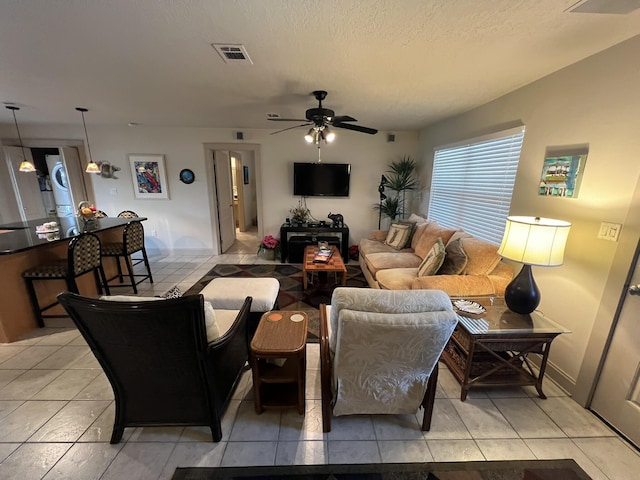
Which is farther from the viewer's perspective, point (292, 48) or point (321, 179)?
point (321, 179)

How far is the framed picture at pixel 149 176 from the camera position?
15.0 feet

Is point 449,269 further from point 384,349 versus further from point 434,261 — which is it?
point 384,349

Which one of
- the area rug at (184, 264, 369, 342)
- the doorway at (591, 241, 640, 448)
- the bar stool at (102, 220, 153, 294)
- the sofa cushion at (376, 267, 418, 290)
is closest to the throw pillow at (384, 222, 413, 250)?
the area rug at (184, 264, 369, 342)

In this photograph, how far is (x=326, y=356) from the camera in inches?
57.9

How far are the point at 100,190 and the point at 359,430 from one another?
577cm

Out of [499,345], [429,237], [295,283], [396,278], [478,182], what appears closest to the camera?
[499,345]

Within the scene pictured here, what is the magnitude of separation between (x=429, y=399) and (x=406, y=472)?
0.38m

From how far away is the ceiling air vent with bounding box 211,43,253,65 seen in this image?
169 cm

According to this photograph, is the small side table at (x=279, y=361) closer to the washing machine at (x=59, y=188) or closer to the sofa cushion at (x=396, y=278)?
the sofa cushion at (x=396, y=278)

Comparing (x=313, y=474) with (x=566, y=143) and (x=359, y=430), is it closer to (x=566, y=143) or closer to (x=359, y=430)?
(x=359, y=430)

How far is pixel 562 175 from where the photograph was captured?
192 centimetres

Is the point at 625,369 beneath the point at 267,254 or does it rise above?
above

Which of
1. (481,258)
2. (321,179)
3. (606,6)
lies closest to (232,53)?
(606,6)

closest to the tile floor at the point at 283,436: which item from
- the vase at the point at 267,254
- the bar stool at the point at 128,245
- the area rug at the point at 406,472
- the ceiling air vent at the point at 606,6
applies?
the area rug at the point at 406,472
